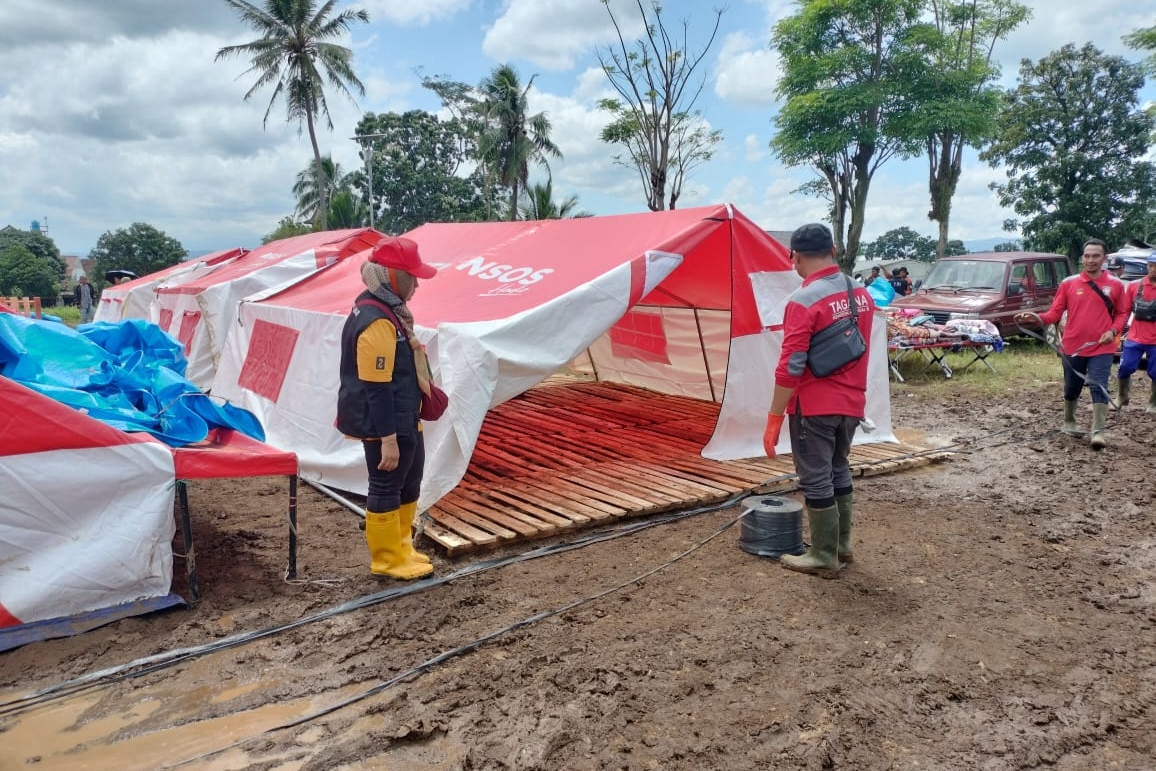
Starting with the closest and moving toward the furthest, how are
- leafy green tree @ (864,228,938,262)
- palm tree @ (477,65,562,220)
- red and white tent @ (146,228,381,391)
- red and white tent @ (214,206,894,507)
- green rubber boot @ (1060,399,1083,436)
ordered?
1. red and white tent @ (214,206,894,507)
2. green rubber boot @ (1060,399,1083,436)
3. red and white tent @ (146,228,381,391)
4. palm tree @ (477,65,562,220)
5. leafy green tree @ (864,228,938,262)

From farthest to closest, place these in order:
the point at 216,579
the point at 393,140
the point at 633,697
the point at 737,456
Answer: the point at 393,140, the point at 737,456, the point at 216,579, the point at 633,697

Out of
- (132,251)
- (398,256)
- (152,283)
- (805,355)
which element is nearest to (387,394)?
(398,256)

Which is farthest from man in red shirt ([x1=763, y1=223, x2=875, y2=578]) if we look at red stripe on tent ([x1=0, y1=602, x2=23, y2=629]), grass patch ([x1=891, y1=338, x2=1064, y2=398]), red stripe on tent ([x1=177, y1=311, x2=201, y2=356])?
red stripe on tent ([x1=177, y1=311, x2=201, y2=356])

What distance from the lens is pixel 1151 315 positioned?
7223mm

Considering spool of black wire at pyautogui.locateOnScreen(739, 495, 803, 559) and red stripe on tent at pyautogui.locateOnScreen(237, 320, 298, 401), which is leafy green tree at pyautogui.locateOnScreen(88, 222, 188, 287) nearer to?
red stripe on tent at pyautogui.locateOnScreen(237, 320, 298, 401)

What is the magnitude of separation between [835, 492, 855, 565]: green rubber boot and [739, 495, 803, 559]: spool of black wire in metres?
0.21

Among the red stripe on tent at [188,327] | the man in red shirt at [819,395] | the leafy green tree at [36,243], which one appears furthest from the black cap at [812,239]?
the leafy green tree at [36,243]

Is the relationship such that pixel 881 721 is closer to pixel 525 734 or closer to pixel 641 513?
pixel 525 734

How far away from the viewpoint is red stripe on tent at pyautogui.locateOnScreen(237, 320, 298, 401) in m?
6.36

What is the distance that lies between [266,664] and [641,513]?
2.48 m

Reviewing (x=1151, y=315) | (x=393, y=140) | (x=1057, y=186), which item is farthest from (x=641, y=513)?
(x=393, y=140)

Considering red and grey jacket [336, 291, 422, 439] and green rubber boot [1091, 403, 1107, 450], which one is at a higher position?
red and grey jacket [336, 291, 422, 439]

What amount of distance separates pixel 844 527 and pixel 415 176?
38954 mm

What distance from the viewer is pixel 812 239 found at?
3729 mm
